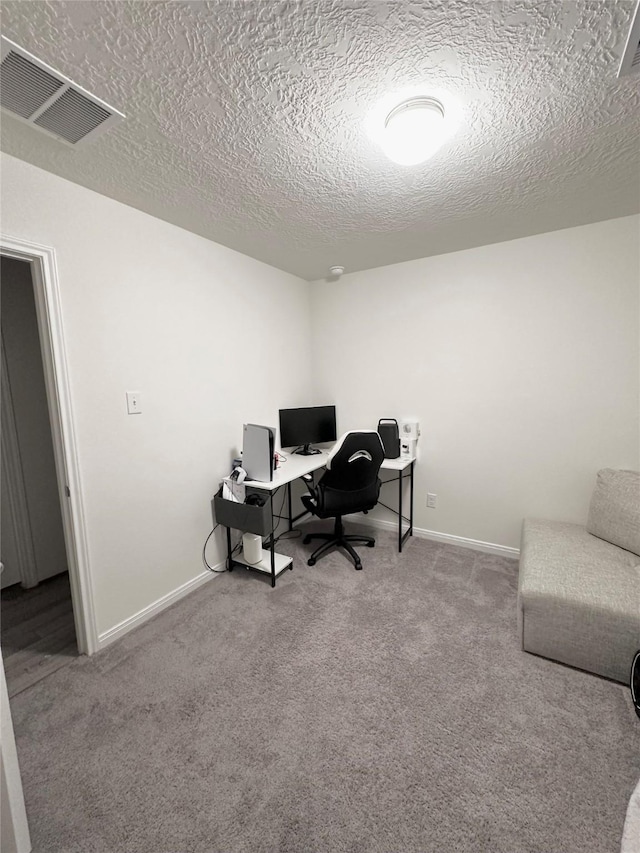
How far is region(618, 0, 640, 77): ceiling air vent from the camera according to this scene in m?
0.95

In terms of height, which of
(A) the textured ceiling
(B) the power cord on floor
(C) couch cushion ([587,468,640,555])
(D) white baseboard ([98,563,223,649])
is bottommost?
(D) white baseboard ([98,563,223,649])

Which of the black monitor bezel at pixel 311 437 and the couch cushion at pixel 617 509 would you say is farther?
the black monitor bezel at pixel 311 437

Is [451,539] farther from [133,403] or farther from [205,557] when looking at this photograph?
[133,403]

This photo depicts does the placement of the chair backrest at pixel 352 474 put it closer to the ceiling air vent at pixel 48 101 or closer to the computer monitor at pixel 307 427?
the computer monitor at pixel 307 427

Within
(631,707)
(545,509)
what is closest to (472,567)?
(545,509)

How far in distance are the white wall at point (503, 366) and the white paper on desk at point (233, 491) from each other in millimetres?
1363

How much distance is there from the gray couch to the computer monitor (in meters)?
1.85

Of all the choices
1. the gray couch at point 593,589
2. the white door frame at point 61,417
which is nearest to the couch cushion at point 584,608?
the gray couch at point 593,589

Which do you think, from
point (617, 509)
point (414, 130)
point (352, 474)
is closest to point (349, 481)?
point (352, 474)

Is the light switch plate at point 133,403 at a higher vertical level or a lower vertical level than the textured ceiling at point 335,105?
lower

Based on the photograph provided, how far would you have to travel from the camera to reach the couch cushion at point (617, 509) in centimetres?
198

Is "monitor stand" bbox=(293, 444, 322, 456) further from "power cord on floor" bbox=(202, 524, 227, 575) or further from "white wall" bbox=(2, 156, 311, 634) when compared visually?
"power cord on floor" bbox=(202, 524, 227, 575)

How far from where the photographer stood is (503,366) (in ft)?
8.55

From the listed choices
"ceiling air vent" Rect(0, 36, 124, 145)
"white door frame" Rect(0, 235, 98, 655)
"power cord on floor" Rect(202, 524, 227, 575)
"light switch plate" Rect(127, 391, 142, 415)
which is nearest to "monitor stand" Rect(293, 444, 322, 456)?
"power cord on floor" Rect(202, 524, 227, 575)
